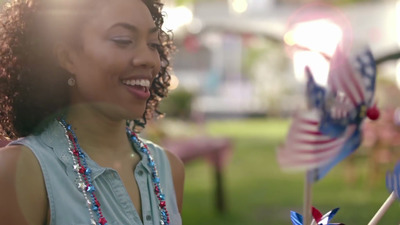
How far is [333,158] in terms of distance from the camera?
1.29m

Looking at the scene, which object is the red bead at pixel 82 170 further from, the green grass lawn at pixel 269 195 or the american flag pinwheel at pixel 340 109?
the green grass lawn at pixel 269 195

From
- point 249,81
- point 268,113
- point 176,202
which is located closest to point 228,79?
point 249,81

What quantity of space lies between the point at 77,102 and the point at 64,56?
0.27 ft

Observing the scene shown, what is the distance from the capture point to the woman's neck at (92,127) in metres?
1.18

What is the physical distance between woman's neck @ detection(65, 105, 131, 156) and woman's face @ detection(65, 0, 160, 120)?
2 centimetres

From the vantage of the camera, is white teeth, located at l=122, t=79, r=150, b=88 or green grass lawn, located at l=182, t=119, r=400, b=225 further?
green grass lawn, located at l=182, t=119, r=400, b=225

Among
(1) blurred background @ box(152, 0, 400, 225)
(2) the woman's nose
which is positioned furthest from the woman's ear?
(1) blurred background @ box(152, 0, 400, 225)

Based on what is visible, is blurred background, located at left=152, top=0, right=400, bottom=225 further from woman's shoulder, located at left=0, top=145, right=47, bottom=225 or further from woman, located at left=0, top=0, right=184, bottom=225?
woman's shoulder, located at left=0, top=145, right=47, bottom=225

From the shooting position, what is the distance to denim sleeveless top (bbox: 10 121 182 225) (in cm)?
109

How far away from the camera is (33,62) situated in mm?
1168

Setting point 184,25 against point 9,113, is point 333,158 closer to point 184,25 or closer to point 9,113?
point 9,113

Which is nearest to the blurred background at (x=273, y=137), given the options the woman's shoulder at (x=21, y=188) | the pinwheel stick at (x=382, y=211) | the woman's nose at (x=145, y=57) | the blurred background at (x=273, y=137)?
the blurred background at (x=273, y=137)

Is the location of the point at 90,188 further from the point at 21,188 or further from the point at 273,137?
the point at 273,137

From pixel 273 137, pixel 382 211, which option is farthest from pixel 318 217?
pixel 273 137
